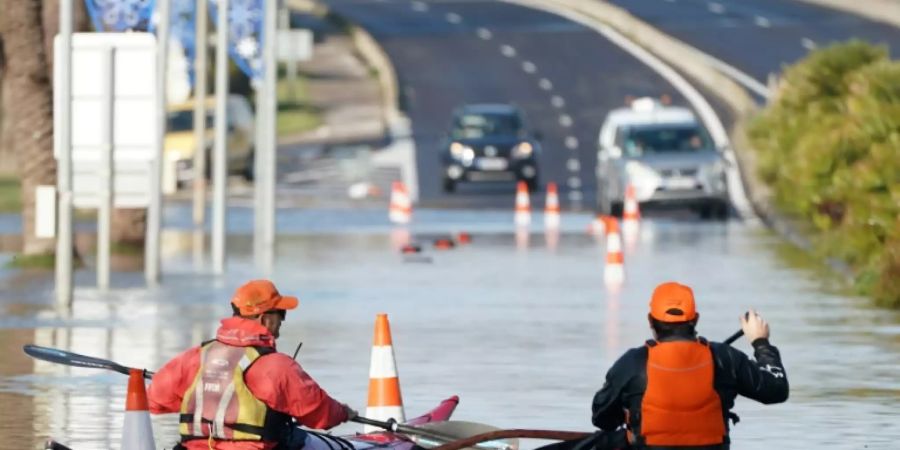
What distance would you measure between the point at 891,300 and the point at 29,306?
7.39 meters

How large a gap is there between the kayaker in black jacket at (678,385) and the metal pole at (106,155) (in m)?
14.5

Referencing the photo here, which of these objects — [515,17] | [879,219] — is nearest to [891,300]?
[879,219]

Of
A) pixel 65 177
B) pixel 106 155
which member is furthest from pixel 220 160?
pixel 65 177

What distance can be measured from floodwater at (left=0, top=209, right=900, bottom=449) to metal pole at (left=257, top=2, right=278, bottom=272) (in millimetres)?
407

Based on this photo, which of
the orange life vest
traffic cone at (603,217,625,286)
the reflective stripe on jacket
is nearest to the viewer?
the orange life vest

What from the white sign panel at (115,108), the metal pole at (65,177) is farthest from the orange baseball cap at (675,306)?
the white sign panel at (115,108)

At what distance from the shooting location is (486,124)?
5044cm

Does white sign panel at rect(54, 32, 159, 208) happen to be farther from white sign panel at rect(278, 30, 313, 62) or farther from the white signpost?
white sign panel at rect(278, 30, 313, 62)

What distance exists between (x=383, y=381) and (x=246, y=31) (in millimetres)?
19429

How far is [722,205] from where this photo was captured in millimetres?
41062

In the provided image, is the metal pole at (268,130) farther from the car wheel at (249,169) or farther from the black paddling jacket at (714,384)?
the black paddling jacket at (714,384)

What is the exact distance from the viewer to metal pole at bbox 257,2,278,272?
32156 millimetres

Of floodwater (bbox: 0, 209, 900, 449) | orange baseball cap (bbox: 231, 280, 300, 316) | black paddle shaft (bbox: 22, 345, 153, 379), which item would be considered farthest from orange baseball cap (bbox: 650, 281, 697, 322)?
floodwater (bbox: 0, 209, 900, 449)

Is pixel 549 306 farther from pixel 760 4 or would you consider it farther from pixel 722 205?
pixel 760 4
